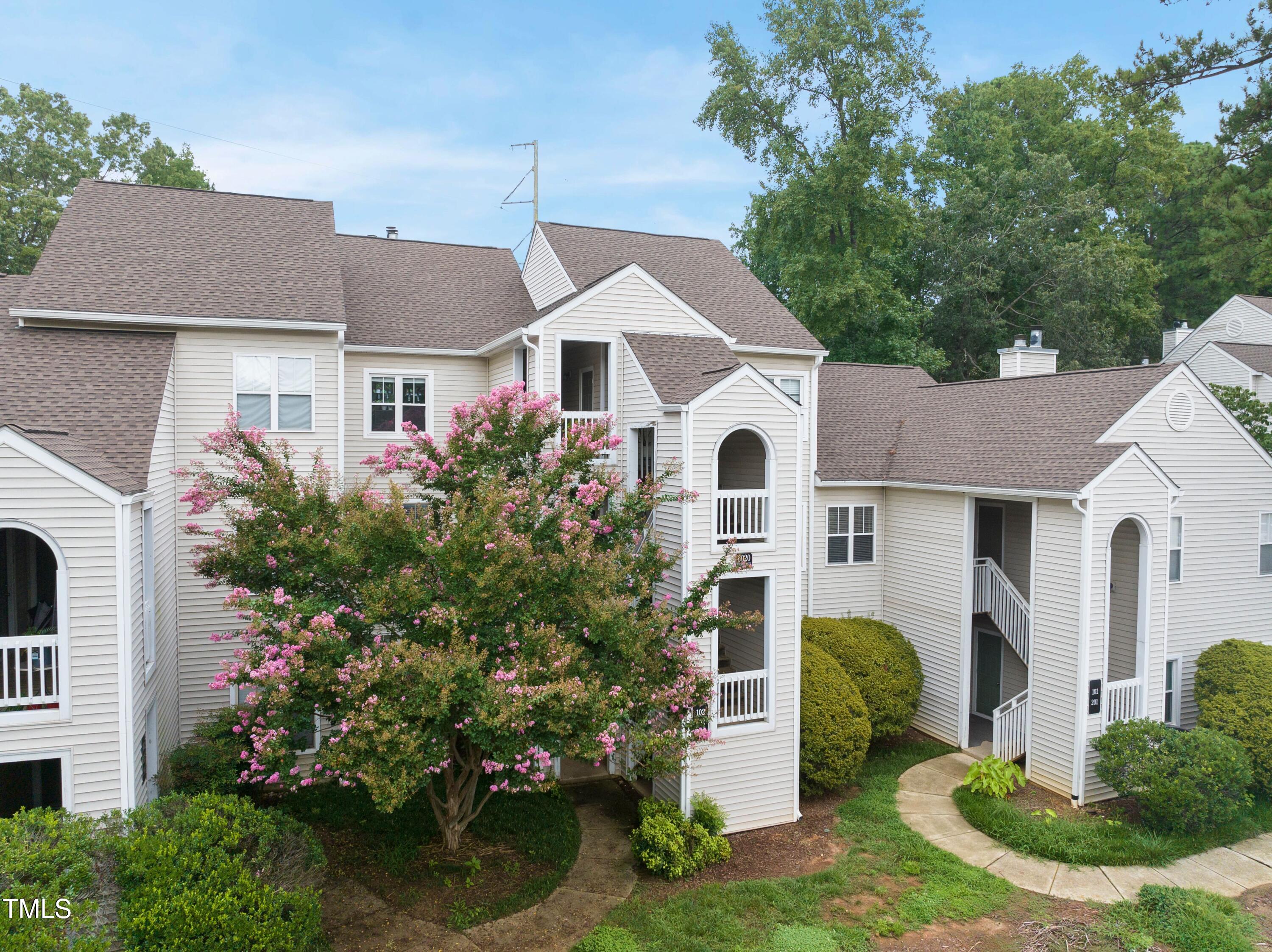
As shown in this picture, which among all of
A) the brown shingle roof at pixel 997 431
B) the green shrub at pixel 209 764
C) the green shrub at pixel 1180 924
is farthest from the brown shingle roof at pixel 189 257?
the green shrub at pixel 1180 924

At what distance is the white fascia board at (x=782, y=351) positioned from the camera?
54.8ft

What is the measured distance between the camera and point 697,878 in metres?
11.3

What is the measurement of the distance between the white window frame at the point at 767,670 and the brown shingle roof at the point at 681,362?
3.16 m

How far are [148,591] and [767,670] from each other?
9.32 metres

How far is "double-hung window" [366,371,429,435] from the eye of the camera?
1588cm

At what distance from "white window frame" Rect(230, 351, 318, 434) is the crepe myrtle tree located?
337 centimetres

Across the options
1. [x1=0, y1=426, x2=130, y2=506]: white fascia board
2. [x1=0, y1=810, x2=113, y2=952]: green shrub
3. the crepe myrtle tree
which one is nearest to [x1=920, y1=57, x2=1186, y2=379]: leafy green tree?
the crepe myrtle tree

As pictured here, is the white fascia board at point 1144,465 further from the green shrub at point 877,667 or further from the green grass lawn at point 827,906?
the green grass lawn at point 827,906

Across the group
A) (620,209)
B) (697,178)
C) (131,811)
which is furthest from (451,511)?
(620,209)

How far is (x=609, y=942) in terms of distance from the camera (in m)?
9.45

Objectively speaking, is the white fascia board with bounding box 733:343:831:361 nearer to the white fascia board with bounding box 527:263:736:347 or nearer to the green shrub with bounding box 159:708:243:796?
the white fascia board with bounding box 527:263:736:347

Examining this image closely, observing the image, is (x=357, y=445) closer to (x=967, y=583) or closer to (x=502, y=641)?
(x=502, y=641)

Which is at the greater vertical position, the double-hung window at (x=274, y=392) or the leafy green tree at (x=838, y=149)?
the leafy green tree at (x=838, y=149)

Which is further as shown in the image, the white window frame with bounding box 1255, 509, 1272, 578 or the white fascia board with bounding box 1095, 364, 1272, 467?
the white window frame with bounding box 1255, 509, 1272, 578
